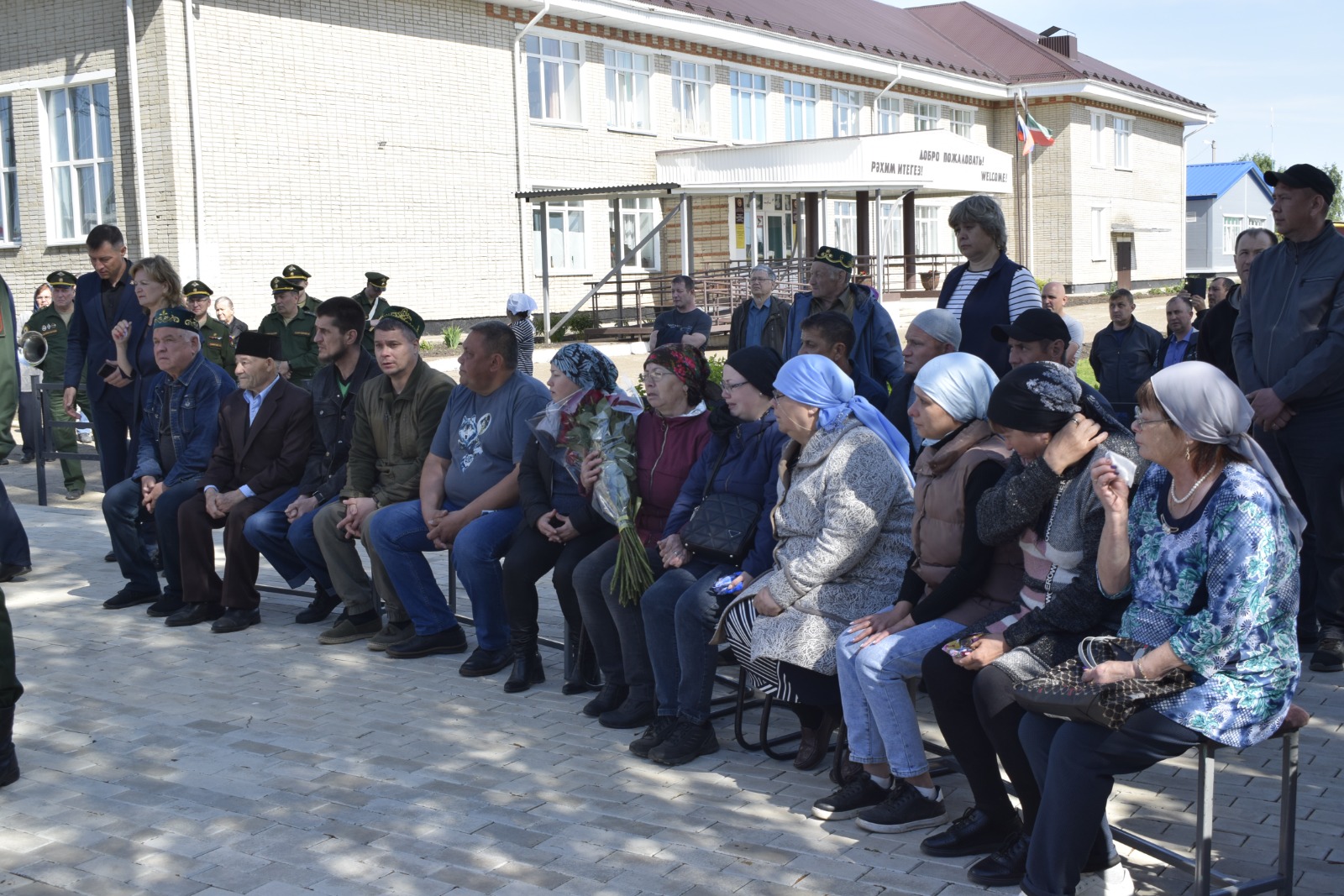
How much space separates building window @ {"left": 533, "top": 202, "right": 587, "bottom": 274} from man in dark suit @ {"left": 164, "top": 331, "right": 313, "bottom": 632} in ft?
65.4

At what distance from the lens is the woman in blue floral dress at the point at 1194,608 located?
136 inches

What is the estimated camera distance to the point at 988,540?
13.9 ft

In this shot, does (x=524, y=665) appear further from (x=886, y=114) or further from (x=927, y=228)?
(x=927, y=228)

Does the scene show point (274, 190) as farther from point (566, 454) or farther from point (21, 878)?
point (21, 878)

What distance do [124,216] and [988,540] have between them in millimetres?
20511

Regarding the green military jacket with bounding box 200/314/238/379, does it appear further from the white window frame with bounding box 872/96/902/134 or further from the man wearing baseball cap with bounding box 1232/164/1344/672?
the white window frame with bounding box 872/96/902/134

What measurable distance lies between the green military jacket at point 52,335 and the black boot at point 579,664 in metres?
9.51

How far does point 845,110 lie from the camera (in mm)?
37125

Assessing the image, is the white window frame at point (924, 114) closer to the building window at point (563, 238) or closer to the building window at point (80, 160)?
the building window at point (563, 238)

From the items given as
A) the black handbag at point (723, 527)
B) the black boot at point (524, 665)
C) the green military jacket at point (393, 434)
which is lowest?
the black boot at point (524, 665)

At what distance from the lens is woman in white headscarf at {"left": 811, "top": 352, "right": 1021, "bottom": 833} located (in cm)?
440

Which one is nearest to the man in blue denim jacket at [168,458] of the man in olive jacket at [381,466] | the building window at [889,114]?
the man in olive jacket at [381,466]

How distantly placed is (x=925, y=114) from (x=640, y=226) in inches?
568

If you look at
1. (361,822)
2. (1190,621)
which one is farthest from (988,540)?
(361,822)
